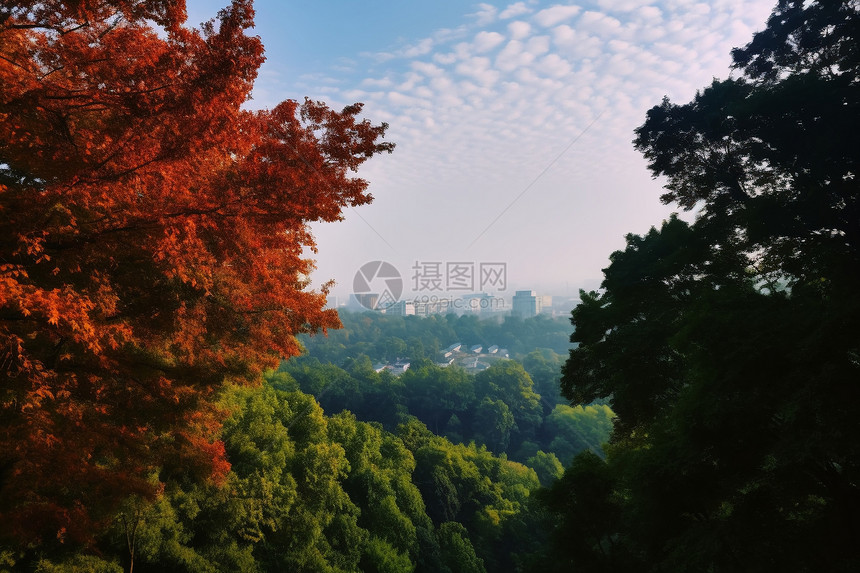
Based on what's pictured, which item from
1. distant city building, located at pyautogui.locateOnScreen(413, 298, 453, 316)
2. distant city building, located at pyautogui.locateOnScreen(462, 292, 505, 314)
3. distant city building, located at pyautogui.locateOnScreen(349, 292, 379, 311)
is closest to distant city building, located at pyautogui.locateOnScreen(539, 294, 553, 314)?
distant city building, located at pyautogui.locateOnScreen(462, 292, 505, 314)

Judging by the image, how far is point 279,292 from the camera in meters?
6.99

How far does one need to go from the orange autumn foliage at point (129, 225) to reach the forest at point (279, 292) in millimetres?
28

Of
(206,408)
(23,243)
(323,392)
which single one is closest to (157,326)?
(23,243)

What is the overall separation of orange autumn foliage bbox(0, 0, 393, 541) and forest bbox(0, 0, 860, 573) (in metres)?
0.03

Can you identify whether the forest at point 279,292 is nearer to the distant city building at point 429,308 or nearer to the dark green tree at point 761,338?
the dark green tree at point 761,338

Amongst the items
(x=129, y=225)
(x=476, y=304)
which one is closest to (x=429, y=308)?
(x=476, y=304)

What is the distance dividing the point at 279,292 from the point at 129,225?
320 cm

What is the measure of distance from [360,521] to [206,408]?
1306cm

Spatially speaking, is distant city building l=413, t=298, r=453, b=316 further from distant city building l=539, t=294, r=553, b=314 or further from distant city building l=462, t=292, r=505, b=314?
distant city building l=539, t=294, r=553, b=314

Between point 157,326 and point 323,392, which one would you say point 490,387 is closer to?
point 323,392

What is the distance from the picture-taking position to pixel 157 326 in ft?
17.1

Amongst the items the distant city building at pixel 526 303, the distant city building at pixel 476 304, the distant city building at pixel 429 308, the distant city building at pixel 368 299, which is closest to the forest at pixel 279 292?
the distant city building at pixel 368 299

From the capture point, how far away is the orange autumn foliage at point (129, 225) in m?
3.43

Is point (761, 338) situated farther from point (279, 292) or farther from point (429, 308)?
point (429, 308)
